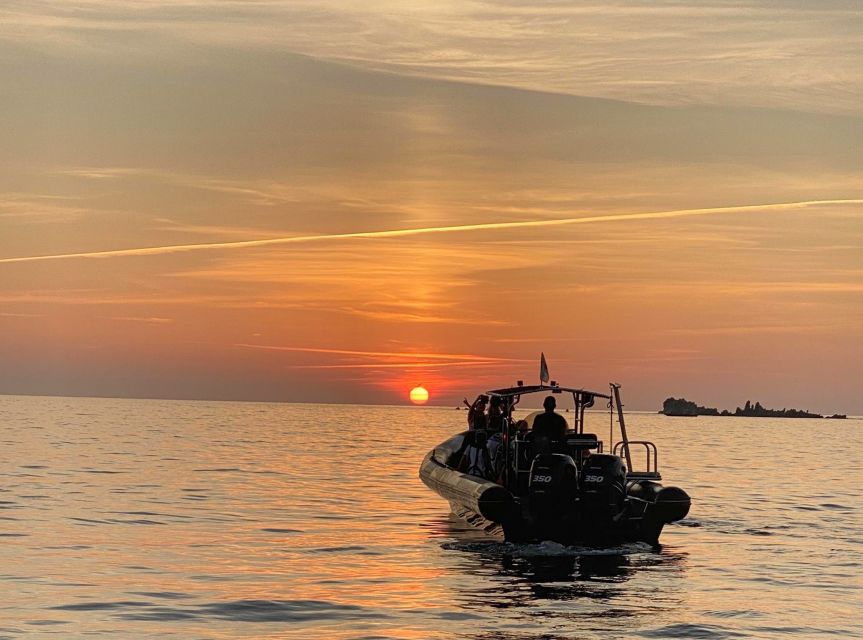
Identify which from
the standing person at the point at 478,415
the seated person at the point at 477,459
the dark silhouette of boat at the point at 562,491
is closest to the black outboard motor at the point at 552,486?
the dark silhouette of boat at the point at 562,491

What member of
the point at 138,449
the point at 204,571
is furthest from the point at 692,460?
the point at 204,571

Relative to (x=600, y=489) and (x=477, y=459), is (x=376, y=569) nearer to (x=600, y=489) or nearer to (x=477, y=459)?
(x=600, y=489)

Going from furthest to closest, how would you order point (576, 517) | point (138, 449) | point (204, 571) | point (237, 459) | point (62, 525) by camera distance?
point (138, 449)
point (237, 459)
point (62, 525)
point (576, 517)
point (204, 571)

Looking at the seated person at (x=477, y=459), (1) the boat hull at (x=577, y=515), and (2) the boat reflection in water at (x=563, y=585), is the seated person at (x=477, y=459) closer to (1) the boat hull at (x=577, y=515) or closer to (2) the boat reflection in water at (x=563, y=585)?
(1) the boat hull at (x=577, y=515)

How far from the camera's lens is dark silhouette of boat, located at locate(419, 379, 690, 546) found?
77.8ft

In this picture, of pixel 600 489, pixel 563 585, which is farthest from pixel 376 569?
pixel 600 489

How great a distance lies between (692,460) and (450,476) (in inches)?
1627

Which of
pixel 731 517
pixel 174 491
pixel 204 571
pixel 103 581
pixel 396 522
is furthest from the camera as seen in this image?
pixel 174 491

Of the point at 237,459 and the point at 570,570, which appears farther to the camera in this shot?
the point at 237,459

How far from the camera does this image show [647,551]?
82.1 ft

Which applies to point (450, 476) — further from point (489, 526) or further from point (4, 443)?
point (4, 443)

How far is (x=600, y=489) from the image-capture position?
2378 cm

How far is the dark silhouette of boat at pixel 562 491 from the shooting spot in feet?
77.8

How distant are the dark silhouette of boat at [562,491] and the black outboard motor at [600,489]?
19 mm
